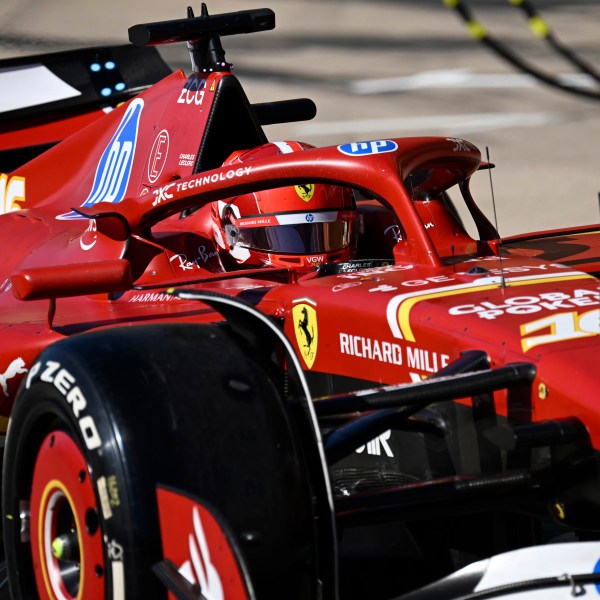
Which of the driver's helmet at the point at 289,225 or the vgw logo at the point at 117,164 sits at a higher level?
the vgw logo at the point at 117,164

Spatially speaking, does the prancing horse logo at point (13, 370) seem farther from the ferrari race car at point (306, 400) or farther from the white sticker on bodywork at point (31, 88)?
the white sticker on bodywork at point (31, 88)

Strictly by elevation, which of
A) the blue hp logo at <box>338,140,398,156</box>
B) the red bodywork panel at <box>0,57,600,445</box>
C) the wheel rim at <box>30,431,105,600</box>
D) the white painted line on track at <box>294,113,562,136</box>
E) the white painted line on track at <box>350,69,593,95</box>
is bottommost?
the wheel rim at <box>30,431,105,600</box>

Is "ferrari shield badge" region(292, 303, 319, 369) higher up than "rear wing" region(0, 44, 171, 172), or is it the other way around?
"rear wing" region(0, 44, 171, 172)

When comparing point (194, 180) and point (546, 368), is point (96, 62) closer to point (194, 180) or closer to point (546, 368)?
point (194, 180)

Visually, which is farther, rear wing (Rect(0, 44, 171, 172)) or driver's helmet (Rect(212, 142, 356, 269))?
rear wing (Rect(0, 44, 171, 172))

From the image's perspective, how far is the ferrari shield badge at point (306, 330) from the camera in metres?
3.11

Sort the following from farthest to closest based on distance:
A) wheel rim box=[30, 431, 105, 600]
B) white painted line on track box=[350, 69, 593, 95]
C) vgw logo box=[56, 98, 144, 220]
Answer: white painted line on track box=[350, 69, 593, 95] → vgw logo box=[56, 98, 144, 220] → wheel rim box=[30, 431, 105, 600]

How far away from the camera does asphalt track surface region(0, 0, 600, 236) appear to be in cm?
902

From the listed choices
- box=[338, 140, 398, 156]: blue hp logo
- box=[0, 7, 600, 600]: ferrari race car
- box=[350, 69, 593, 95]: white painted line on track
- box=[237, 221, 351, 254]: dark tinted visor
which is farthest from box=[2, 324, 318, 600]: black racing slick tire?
box=[350, 69, 593, 95]: white painted line on track

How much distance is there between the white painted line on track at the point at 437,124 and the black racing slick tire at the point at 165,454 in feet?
24.6

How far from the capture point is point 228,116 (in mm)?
4586

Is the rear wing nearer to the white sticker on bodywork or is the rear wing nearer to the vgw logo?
the white sticker on bodywork

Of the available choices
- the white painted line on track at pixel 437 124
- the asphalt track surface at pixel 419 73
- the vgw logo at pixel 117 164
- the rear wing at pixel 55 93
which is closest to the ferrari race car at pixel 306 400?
the vgw logo at pixel 117 164

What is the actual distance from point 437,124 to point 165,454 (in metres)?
8.01
